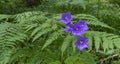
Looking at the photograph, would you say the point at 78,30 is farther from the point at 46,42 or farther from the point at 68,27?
the point at 46,42

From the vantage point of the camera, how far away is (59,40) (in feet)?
8.27

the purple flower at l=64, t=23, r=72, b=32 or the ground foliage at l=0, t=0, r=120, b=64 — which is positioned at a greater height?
the purple flower at l=64, t=23, r=72, b=32

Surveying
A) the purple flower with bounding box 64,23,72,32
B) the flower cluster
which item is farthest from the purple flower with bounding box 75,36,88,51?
the purple flower with bounding box 64,23,72,32

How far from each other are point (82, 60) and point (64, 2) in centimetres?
156

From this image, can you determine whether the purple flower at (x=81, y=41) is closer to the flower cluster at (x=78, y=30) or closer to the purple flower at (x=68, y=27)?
the flower cluster at (x=78, y=30)

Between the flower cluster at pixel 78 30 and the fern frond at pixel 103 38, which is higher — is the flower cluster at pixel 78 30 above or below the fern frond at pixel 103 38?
above

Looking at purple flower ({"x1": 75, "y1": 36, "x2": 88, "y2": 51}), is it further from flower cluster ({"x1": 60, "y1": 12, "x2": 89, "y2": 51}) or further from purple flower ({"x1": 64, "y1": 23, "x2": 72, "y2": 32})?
purple flower ({"x1": 64, "y1": 23, "x2": 72, "y2": 32})

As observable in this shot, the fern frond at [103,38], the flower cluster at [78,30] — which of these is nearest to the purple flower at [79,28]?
the flower cluster at [78,30]

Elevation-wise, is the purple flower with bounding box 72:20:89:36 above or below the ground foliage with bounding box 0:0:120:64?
above

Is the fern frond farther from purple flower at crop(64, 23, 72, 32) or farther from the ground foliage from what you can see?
purple flower at crop(64, 23, 72, 32)

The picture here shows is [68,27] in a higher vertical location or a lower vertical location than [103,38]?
higher

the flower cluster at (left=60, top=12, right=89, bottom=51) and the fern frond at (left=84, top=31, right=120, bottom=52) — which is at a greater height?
the flower cluster at (left=60, top=12, right=89, bottom=51)

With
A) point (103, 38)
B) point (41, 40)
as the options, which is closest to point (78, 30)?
point (103, 38)

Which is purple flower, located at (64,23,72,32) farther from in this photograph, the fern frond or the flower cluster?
the fern frond
